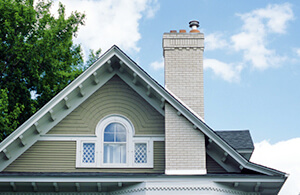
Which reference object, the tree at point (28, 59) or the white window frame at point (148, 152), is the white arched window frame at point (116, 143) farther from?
the tree at point (28, 59)

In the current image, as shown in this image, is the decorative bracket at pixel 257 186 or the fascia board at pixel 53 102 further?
the fascia board at pixel 53 102

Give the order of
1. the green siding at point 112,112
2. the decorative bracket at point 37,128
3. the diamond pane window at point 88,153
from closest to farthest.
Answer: the decorative bracket at point 37,128, the diamond pane window at point 88,153, the green siding at point 112,112

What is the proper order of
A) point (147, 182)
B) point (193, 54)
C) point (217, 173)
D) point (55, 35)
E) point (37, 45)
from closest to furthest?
1. point (147, 182)
2. point (217, 173)
3. point (193, 54)
4. point (37, 45)
5. point (55, 35)

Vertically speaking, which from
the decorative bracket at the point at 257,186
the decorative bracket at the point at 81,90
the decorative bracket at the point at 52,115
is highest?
the decorative bracket at the point at 81,90

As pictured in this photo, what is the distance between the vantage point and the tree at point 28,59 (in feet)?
77.0

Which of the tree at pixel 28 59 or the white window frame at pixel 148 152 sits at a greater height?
the tree at pixel 28 59

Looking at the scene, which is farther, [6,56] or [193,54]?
[6,56]

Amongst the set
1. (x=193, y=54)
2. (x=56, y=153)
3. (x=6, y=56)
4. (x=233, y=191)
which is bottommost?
(x=233, y=191)

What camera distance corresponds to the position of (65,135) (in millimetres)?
15070

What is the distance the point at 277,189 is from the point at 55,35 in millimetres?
15329

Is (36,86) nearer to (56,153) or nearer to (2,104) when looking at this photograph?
(2,104)

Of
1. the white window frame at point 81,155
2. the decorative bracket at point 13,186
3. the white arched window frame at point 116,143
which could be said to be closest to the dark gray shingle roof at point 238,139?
the white arched window frame at point 116,143

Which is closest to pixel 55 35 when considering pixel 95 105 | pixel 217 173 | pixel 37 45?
pixel 37 45

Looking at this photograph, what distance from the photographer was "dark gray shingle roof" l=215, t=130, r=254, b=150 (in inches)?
632
